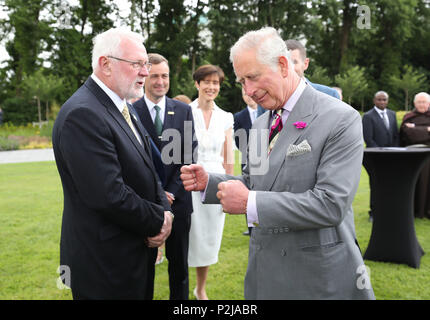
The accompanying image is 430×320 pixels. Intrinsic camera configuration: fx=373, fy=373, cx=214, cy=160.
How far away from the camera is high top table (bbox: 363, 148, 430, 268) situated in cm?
482

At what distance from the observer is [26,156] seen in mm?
16844

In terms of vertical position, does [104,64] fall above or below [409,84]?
below

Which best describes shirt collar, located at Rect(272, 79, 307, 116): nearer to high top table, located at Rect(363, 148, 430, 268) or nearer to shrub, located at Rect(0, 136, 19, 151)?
high top table, located at Rect(363, 148, 430, 268)

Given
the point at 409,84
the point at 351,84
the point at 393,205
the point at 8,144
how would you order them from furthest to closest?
the point at 409,84, the point at 351,84, the point at 8,144, the point at 393,205

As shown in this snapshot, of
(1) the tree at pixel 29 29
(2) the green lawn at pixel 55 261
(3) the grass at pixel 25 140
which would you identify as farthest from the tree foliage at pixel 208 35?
(2) the green lawn at pixel 55 261

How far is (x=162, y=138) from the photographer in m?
3.55

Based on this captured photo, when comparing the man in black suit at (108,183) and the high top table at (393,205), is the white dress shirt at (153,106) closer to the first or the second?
the man in black suit at (108,183)

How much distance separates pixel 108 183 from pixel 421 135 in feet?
24.2

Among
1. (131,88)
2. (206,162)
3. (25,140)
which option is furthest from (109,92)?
(25,140)

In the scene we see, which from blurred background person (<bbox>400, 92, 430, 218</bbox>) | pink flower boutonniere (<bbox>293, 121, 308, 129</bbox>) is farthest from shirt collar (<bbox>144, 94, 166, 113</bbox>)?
blurred background person (<bbox>400, 92, 430, 218</bbox>)

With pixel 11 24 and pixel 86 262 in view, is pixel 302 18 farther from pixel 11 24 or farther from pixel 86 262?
pixel 86 262

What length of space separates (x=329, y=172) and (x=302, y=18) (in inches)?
1385

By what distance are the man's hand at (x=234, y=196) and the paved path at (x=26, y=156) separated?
15.6 meters

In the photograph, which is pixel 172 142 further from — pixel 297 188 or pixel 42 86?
pixel 42 86
